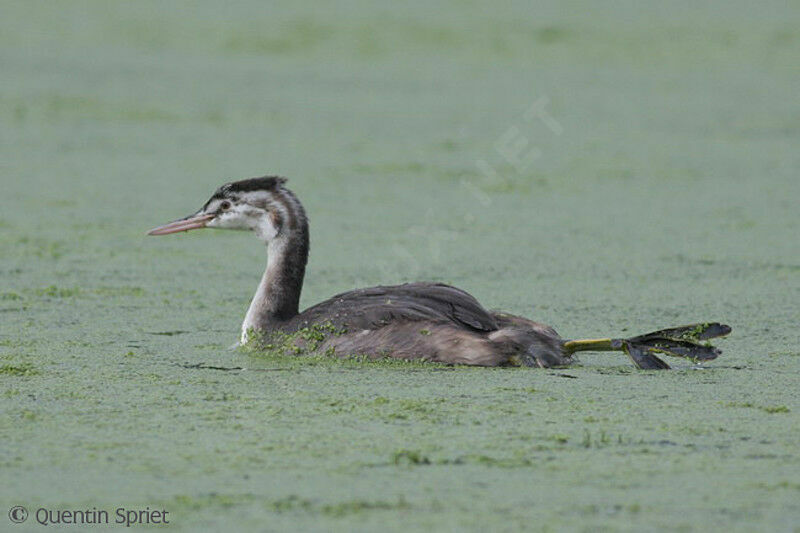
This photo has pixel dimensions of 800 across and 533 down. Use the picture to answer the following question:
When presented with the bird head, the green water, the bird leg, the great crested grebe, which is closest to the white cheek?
the bird head

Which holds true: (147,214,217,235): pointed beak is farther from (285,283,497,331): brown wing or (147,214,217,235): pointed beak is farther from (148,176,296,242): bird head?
(285,283,497,331): brown wing

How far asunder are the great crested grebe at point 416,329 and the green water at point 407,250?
4.8 inches

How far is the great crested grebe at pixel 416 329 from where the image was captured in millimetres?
6582

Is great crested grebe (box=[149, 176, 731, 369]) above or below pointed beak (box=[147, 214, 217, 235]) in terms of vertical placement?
below

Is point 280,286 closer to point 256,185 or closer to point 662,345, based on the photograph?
point 256,185

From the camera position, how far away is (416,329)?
668 cm

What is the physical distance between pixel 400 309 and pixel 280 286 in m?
0.78

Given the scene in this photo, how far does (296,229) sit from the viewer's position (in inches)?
292

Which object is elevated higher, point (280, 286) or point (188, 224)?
point (188, 224)

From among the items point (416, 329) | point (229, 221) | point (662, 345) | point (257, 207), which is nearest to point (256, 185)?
point (257, 207)

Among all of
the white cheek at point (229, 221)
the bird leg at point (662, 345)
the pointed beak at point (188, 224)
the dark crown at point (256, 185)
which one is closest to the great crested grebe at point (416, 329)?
the bird leg at point (662, 345)

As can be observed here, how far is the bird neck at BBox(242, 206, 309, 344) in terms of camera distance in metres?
7.16

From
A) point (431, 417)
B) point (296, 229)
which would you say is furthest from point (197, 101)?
point (431, 417)

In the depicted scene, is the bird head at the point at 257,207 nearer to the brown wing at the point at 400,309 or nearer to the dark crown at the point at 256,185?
the dark crown at the point at 256,185
